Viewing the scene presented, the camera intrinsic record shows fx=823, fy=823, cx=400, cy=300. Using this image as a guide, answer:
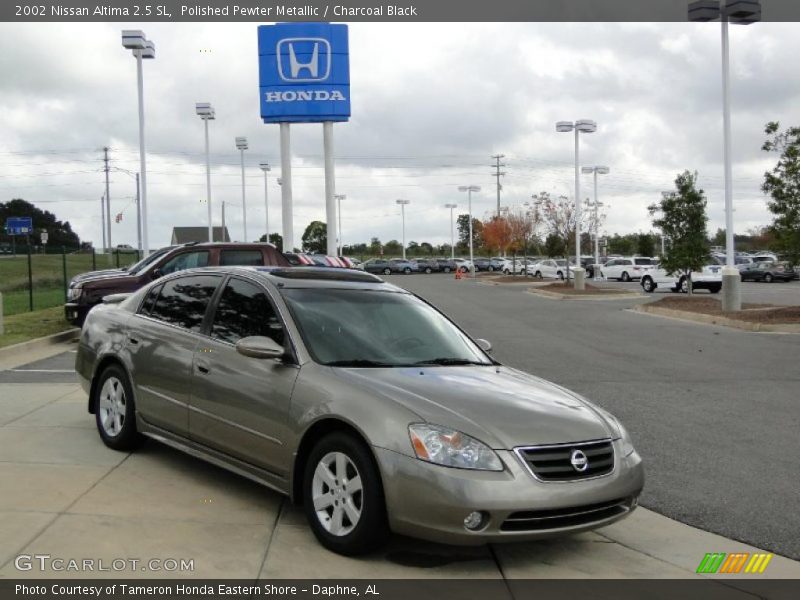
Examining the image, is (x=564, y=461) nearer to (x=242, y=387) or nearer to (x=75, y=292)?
(x=242, y=387)

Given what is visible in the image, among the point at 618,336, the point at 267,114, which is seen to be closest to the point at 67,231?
the point at 267,114

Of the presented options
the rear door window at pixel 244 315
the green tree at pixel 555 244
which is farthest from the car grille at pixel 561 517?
the green tree at pixel 555 244

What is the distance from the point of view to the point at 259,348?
16.9 feet

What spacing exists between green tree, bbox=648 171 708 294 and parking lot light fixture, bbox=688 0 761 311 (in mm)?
3237

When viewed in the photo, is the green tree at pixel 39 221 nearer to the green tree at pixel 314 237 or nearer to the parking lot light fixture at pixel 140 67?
the green tree at pixel 314 237

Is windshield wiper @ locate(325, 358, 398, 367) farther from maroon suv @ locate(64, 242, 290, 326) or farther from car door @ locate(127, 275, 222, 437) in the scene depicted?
maroon suv @ locate(64, 242, 290, 326)

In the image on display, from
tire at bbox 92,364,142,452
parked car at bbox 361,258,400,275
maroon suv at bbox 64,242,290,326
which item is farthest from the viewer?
parked car at bbox 361,258,400,275

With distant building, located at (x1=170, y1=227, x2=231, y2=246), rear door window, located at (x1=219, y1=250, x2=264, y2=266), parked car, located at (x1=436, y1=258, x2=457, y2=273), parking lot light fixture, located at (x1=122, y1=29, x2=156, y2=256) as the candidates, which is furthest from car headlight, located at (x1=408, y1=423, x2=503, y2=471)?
distant building, located at (x1=170, y1=227, x2=231, y2=246)

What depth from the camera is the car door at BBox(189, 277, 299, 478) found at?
508 centimetres

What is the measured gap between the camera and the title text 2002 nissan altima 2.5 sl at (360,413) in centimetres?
432

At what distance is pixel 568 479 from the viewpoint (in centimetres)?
445

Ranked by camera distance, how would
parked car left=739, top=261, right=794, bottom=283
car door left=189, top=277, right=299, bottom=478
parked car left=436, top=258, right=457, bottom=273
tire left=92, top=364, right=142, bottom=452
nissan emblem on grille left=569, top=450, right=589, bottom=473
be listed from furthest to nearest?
parked car left=436, top=258, right=457, bottom=273
parked car left=739, top=261, right=794, bottom=283
tire left=92, top=364, right=142, bottom=452
car door left=189, top=277, right=299, bottom=478
nissan emblem on grille left=569, top=450, right=589, bottom=473

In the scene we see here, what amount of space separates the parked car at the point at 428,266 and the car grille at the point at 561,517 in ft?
260
